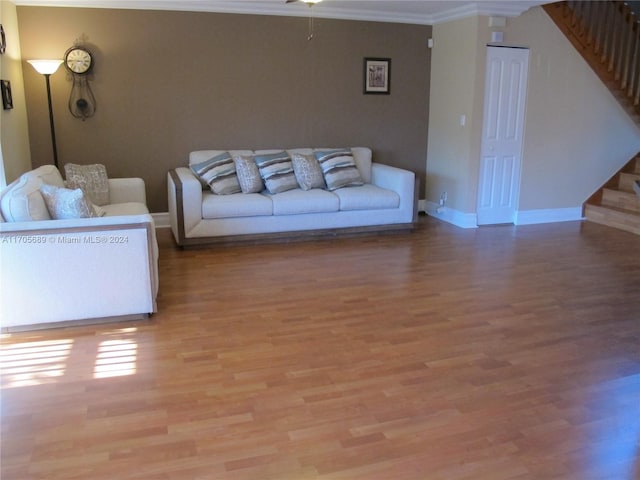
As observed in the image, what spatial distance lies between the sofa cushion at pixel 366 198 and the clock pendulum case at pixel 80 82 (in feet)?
8.73

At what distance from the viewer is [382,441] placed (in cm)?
229

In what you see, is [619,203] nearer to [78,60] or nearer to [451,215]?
[451,215]

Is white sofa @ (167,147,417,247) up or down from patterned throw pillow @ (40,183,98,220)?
down

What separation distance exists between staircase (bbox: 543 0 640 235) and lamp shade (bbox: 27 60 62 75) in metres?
5.18

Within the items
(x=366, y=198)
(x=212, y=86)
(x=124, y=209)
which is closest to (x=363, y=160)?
(x=366, y=198)

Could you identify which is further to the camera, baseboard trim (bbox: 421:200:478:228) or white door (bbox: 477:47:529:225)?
baseboard trim (bbox: 421:200:478:228)

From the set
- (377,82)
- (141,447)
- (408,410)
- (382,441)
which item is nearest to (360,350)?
(408,410)

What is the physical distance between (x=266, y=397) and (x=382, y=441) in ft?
2.06

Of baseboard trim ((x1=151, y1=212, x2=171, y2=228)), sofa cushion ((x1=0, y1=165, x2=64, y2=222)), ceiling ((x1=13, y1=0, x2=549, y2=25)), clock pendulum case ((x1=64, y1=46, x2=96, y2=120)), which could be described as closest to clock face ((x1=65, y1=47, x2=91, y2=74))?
clock pendulum case ((x1=64, y1=46, x2=96, y2=120))

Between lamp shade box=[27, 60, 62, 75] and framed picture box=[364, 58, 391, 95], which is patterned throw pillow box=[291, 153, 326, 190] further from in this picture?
lamp shade box=[27, 60, 62, 75]

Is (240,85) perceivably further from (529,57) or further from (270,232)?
(529,57)

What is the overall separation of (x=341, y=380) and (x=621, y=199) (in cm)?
516

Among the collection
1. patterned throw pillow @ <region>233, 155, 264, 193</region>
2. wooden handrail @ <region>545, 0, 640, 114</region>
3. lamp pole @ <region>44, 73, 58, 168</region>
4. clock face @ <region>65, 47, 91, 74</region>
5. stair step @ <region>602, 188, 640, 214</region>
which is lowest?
stair step @ <region>602, 188, 640, 214</region>

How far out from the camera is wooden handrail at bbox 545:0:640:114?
6078mm
